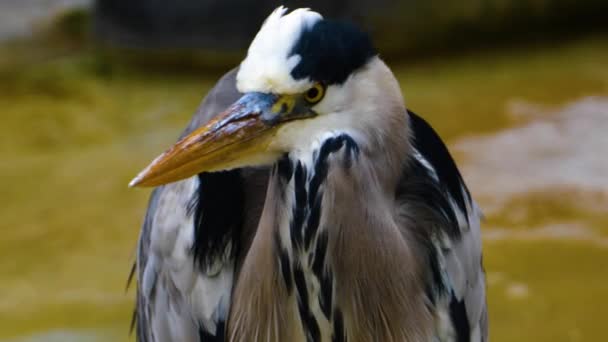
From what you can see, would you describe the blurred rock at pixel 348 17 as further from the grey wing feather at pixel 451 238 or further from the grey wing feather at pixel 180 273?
the grey wing feather at pixel 451 238

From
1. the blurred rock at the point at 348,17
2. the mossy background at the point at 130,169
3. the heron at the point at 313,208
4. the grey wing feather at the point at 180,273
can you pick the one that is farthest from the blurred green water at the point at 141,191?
the heron at the point at 313,208

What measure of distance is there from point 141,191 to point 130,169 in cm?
34

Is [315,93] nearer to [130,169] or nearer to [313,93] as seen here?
[313,93]

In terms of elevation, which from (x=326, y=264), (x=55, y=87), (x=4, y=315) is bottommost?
(x=4, y=315)

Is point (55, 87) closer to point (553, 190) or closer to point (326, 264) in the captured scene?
point (553, 190)

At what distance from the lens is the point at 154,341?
8.50 ft

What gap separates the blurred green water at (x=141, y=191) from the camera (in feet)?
11.9

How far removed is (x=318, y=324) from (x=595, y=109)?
3.23 meters

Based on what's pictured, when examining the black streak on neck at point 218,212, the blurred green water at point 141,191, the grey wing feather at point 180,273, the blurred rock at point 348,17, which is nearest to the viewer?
the black streak on neck at point 218,212

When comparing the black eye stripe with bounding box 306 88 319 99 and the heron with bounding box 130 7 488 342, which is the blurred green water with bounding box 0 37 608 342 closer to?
the heron with bounding box 130 7 488 342

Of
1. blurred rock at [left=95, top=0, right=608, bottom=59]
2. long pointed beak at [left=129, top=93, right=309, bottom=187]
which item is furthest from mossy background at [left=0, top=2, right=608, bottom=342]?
long pointed beak at [left=129, top=93, right=309, bottom=187]

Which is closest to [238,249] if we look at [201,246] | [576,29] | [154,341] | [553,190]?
[201,246]

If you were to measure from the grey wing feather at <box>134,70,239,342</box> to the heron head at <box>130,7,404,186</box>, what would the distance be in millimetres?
401

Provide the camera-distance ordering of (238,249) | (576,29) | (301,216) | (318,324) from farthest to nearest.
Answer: (576,29), (238,249), (318,324), (301,216)
